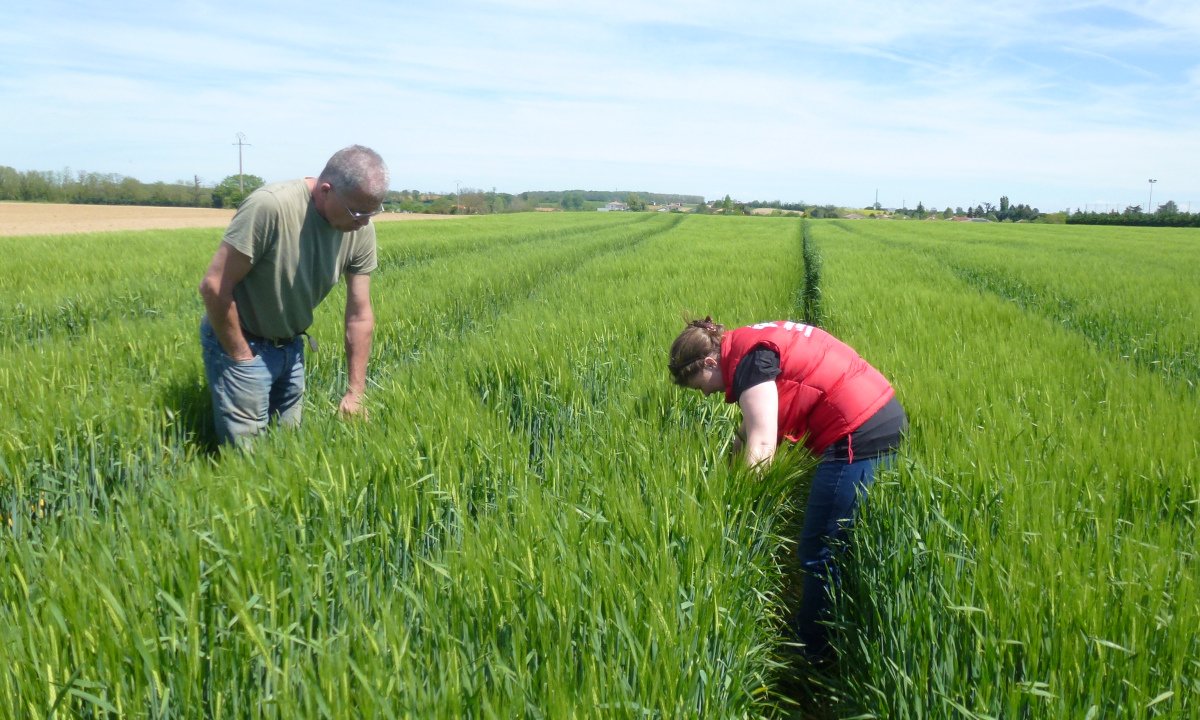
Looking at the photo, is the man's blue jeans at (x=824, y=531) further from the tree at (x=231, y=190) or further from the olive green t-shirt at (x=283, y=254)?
the tree at (x=231, y=190)

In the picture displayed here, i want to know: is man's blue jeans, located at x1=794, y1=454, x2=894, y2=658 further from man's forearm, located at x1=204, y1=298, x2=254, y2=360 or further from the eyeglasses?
man's forearm, located at x1=204, y1=298, x2=254, y2=360

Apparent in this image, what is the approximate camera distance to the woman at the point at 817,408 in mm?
2568

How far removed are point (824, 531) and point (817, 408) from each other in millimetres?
421

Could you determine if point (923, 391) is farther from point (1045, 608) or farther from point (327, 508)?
point (327, 508)

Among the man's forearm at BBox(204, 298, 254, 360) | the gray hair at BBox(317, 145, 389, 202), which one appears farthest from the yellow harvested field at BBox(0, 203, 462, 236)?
the gray hair at BBox(317, 145, 389, 202)

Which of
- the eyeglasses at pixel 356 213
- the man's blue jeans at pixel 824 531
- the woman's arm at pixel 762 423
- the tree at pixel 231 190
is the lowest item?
the man's blue jeans at pixel 824 531

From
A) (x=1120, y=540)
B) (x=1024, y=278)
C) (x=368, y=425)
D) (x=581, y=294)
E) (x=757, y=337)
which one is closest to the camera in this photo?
(x=1120, y=540)

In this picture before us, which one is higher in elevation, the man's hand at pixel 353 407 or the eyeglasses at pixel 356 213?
the eyeglasses at pixel 356 213

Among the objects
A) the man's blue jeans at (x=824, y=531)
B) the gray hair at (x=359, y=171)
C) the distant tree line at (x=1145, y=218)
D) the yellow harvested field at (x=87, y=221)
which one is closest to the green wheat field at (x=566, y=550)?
the man's blue jeans at (x=824, y=531)

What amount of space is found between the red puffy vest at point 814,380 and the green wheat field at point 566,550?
18cm

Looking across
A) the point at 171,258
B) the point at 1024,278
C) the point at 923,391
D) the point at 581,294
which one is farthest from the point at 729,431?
the point at 171,258

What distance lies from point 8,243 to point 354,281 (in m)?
11.9

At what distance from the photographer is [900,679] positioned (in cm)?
169

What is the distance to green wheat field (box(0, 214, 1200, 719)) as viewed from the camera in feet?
4.79
